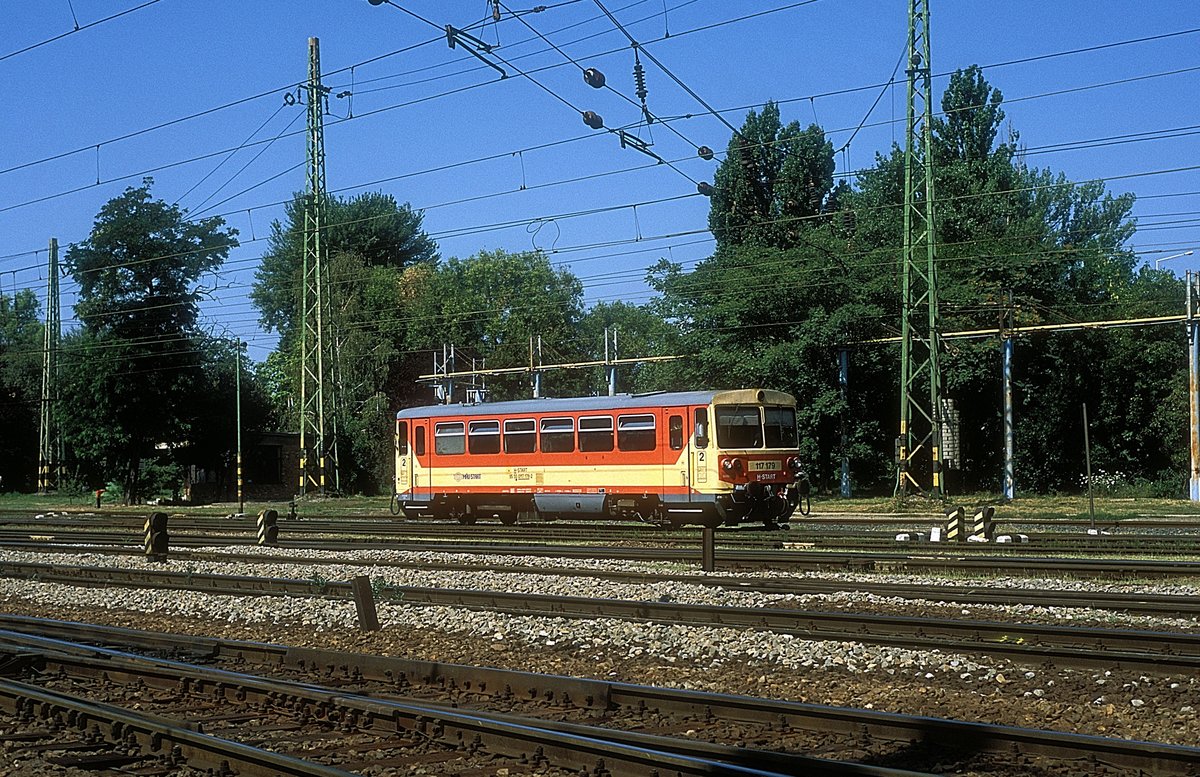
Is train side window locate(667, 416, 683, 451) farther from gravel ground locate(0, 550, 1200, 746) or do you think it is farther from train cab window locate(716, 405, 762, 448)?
gravel ground locate(0, 550, 1200, 746)

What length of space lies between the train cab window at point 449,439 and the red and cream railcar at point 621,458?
0.03 m

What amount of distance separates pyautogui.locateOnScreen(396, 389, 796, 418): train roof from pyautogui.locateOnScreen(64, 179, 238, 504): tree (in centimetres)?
2334

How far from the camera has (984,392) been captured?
1773 inches

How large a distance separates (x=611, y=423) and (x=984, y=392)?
24775mm

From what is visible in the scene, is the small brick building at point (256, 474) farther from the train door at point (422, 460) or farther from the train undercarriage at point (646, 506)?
the train undercarriage at point (646, 506)

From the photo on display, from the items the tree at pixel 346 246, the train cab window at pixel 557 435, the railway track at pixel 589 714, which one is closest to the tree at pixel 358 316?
the tree at pixel 346 246

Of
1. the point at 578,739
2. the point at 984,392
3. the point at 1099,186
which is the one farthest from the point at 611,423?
the point at 1099,186

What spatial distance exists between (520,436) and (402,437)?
424 centimetres

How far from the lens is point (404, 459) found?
95.9ft

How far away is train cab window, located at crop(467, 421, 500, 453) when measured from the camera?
87.9 feet

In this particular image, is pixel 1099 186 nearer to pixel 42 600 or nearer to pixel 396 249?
pixel 396 249

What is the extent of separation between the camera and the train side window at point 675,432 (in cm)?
2372

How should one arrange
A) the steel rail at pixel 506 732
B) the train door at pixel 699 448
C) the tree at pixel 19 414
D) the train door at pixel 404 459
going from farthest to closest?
the tree at pixel 19 414
the train door at pixel 404 459
the train door at pixel 699 448
the steel rail at pixel 506 732

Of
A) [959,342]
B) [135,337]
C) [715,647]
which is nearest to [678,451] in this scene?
[715,647]
